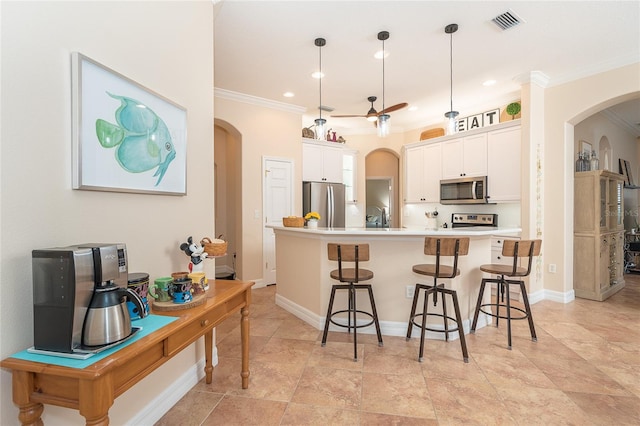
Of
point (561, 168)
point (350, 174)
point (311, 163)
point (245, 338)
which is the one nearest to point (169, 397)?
point (245, 338)

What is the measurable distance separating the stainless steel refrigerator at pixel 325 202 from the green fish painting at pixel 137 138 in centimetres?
354

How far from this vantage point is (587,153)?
15.0 feet

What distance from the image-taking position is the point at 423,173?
18.6ft

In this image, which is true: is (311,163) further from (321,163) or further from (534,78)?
(534,78)

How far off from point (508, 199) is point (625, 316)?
183 centimetres

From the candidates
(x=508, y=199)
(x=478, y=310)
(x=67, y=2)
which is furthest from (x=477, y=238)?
(x=67, y=2)

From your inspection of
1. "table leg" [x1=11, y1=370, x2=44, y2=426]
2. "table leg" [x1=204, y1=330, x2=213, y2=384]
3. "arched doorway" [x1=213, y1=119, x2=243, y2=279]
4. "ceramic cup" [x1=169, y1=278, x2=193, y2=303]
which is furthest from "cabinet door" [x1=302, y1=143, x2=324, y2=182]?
"table leg" [x1=11, y1=370, x2=44, y2=426]

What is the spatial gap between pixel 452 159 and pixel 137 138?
4822 mm

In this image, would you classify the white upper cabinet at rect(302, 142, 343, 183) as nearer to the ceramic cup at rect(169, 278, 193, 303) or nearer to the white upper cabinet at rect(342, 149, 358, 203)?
the white upper cabinet at rect(342, 149, 358, 203)

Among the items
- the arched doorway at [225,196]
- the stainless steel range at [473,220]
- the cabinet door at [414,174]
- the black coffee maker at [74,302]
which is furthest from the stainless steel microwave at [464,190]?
the black coffee maker at [74,302]

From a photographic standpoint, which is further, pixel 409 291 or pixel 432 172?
pixel 432 172

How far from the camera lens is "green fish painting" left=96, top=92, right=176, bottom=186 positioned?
4.83 feet

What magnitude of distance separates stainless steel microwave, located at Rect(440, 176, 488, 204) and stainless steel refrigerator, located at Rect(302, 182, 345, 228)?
1810 millimetres

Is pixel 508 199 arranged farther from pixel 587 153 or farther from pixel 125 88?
pixel 125 88
